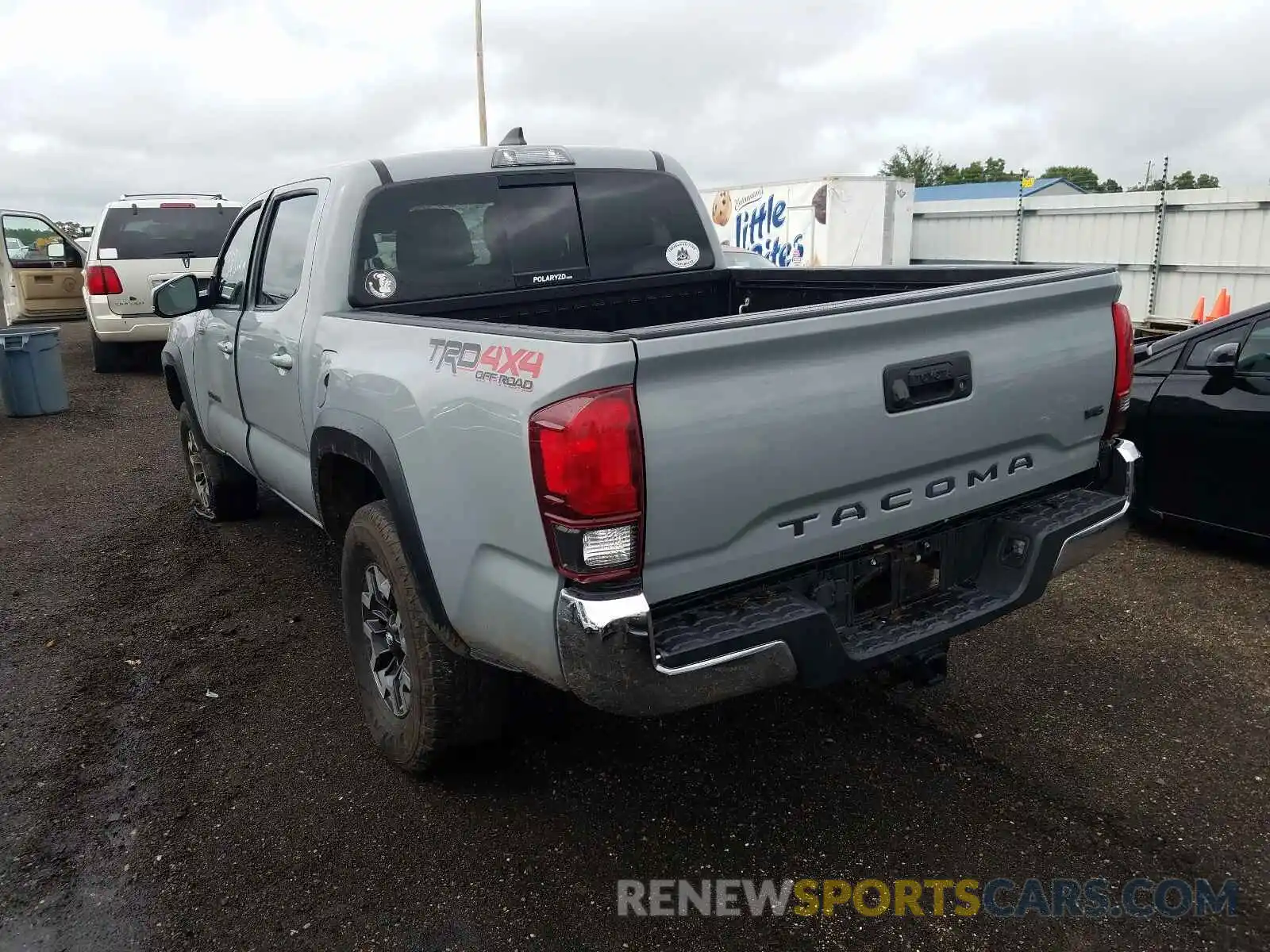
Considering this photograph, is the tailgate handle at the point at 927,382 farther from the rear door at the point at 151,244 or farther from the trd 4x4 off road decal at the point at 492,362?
the rear door at the point at 151,244

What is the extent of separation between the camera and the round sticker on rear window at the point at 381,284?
145 inches

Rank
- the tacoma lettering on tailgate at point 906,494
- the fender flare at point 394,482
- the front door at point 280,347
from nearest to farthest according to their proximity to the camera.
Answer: the tacoma lettering on tailgate at point 906,494, the fender flare at point 394,482, the front door at point 280,347

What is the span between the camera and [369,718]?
11.4 ft

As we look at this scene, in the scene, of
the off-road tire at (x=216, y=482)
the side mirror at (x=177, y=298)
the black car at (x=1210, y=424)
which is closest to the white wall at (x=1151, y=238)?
the black car at (x=1210, y=424)

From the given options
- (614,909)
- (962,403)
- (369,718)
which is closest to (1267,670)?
(962,403)

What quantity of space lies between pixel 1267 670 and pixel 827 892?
2.33 metres

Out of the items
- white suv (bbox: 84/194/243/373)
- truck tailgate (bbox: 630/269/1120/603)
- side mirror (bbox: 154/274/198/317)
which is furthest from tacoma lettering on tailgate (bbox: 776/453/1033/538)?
white suv (bbox: 84/194/243/373)

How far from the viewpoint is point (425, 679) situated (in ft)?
9.80

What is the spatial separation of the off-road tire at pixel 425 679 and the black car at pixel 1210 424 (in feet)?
10.9

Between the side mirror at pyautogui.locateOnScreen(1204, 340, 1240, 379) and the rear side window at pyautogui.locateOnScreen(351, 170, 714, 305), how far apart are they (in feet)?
8.61

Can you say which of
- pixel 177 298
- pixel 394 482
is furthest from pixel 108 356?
pixel 394 482

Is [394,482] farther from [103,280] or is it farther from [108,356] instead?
[108,356]

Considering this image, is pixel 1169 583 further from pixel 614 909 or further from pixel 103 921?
pixel 103 921

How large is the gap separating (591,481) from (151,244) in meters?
11.3
